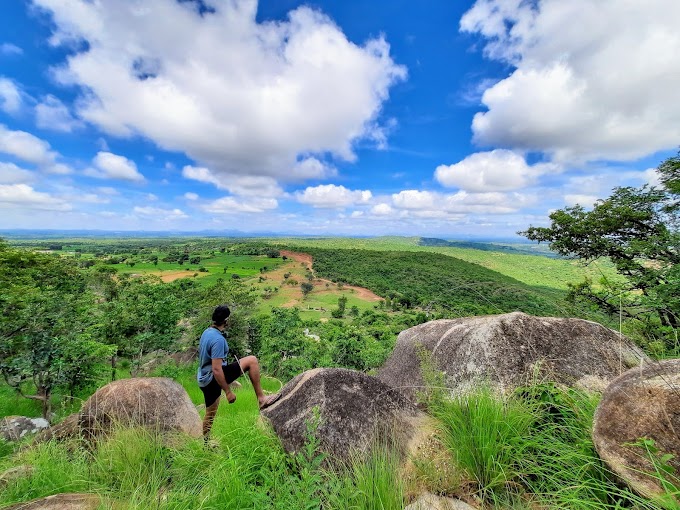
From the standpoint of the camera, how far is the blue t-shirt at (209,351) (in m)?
5.52

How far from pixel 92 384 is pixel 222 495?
499 inches

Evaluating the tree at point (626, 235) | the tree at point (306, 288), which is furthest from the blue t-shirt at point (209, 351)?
the tree at point (306, 288)

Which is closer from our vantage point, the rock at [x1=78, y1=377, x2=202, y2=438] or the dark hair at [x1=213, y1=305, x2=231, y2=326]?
the rock at [x1=78, y1=377, x2=202, y2=438]

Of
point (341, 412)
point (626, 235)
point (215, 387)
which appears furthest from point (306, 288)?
point (341, 412)

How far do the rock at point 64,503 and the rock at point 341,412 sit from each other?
206 centimetres

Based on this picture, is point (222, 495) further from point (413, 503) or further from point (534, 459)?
point (534, 459)

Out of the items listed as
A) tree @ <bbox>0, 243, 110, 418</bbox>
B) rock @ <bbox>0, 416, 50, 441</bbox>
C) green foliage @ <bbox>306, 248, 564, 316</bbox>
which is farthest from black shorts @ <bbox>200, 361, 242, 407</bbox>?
green foliage @ <bbox>306, 248, 564, 316</bbox>

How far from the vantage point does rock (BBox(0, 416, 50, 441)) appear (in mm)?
7852

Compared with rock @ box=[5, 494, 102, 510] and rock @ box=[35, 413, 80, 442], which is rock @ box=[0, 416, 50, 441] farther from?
rock @ box=[5, 494, 102, 510]

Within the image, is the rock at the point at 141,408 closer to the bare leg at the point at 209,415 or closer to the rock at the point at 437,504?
the bare leg at the point at 209,415

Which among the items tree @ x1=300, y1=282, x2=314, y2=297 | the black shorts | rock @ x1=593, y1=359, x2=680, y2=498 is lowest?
tree @ x1=300, y1=282, x2=314, y2=297

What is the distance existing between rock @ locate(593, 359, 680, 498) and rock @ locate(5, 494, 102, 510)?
15.4 feet

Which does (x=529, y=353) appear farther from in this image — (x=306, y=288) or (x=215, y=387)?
(x=306, y=288)

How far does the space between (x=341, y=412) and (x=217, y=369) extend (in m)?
2.56
